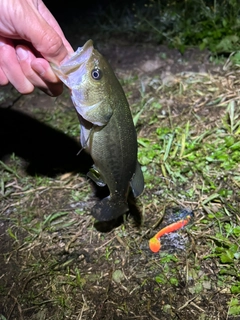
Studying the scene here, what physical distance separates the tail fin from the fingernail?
99 centimetres

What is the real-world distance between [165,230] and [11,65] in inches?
56.7

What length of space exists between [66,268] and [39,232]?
0.36m

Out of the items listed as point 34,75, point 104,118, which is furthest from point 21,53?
point 104,118

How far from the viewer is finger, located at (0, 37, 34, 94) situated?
2521 mm

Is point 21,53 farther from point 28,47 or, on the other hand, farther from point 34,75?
point 34,75

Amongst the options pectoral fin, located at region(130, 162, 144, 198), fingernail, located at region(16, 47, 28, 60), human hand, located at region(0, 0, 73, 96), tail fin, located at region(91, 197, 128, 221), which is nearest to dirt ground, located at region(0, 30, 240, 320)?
tail fin, located at region(91, 197, 128, 221)

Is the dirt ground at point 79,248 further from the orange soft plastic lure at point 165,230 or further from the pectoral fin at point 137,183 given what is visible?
the pectoral fin at point 137,183

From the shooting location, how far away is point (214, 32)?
162 inches

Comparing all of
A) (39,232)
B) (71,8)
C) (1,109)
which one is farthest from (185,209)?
(71,8)

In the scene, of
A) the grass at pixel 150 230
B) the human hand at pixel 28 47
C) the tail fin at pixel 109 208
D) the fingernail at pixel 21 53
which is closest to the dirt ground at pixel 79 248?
the grass at pixel 150 230

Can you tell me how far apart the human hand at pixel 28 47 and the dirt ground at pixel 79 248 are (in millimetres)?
835

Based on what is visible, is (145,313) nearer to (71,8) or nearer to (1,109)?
(1,109)

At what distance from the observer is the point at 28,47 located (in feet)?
8.13

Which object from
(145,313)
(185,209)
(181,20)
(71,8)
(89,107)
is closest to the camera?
(89,107)
